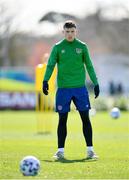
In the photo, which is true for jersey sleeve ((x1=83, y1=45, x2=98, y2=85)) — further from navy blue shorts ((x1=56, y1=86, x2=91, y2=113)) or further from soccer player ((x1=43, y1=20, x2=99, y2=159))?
navy blue shorts ((x1=56, y1=86, x2=91, y2=113))

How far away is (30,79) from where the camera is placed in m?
A: 45.2

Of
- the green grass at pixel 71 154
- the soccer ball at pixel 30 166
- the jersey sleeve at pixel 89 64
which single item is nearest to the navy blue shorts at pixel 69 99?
the jersey sleeve at pixel 89 64

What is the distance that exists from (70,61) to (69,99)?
0.65 meters

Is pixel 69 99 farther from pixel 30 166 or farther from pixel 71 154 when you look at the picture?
pixel 30 166

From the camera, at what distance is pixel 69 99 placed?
14000 millimetres

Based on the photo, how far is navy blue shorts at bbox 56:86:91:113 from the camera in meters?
14.0

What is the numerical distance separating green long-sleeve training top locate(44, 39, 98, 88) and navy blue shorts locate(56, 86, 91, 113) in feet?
0.28

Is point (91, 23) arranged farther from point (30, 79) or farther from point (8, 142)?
point (8, 142)

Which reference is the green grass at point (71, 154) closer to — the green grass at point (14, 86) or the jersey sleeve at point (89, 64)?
the jersey sleeve at point (89, 64)

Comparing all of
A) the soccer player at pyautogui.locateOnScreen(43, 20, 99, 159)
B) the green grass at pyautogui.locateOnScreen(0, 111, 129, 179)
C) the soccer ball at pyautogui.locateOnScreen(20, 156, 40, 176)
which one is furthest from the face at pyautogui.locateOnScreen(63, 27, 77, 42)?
the soccer ball at pyautogui.locateOnScreen(20, 156, 40, 176)

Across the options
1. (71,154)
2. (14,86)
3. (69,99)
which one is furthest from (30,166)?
(14,86)

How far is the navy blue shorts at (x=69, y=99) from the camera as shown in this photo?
1398 centimetres

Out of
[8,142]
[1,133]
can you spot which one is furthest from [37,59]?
[8,142]

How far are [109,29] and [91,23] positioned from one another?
283 centimetres
